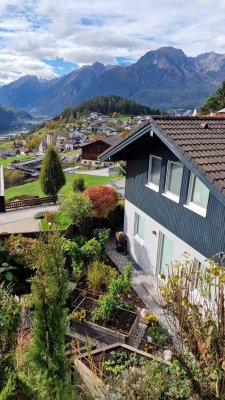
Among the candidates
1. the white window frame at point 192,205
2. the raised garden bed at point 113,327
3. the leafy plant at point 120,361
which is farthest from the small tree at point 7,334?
the white window frame at point 192,205

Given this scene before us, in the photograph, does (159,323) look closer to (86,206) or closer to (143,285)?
(143,285)

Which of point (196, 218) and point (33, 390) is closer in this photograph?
point (33, 390)

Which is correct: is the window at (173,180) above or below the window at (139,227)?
above

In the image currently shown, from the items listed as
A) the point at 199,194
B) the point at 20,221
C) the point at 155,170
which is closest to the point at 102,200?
the point at 155,170

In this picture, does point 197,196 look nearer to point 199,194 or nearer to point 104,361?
point 199,194

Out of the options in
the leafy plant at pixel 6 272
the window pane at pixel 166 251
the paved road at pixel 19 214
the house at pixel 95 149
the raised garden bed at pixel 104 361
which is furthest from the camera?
the house at pixel 95 149

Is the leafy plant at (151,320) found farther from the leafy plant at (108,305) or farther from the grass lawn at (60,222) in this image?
the grass lawn at (60,222)

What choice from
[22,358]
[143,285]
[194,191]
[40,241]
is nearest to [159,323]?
[143,285]
